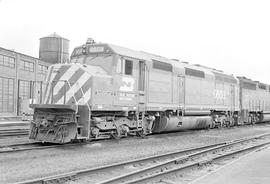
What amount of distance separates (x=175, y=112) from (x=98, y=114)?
19.8 feet

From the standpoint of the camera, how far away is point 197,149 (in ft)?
41.0

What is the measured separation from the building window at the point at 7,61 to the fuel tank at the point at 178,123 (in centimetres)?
3157

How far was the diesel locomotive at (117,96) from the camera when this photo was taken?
12.2m

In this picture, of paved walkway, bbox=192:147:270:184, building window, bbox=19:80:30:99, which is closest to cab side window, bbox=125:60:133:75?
paved walkway, bbox=192:147:270:184

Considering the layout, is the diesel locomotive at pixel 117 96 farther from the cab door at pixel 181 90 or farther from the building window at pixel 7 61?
the building window at pixel 7 61

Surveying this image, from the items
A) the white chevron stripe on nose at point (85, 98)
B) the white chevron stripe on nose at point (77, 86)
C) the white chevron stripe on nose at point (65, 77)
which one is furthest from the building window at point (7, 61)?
the white chevron stripe on nose at point (85, 98)

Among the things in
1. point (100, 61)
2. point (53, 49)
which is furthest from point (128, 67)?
point (53, 49)

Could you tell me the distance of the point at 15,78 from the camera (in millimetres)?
45844

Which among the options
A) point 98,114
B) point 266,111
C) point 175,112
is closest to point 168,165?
point 98,114

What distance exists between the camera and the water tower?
55406 millimetres

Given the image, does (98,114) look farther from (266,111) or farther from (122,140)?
(266,111)

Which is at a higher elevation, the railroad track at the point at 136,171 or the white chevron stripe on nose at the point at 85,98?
the white chevron stripe on nose at the point at 85,98

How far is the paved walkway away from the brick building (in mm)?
36062

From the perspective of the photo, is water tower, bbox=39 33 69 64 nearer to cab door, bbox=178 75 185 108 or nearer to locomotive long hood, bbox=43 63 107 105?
cab door, bbox=178 75 185 108
